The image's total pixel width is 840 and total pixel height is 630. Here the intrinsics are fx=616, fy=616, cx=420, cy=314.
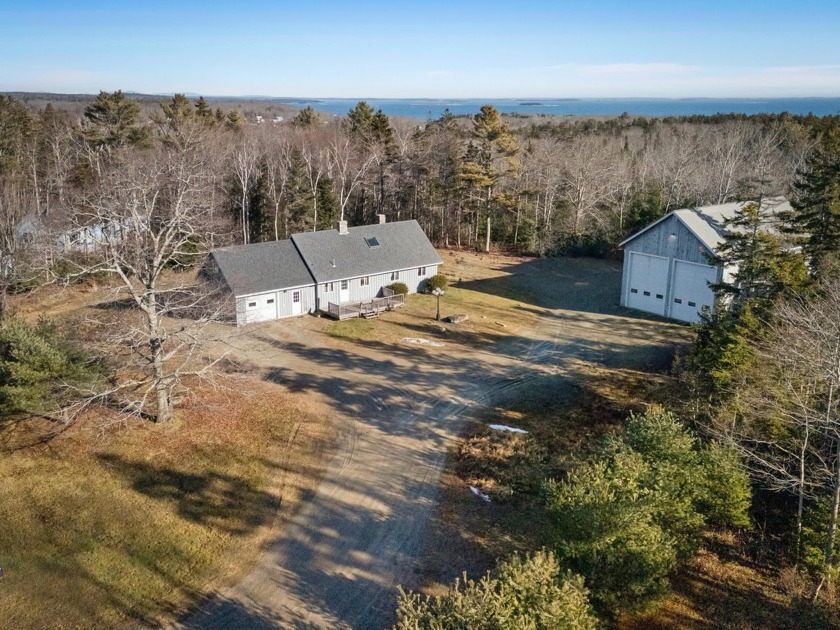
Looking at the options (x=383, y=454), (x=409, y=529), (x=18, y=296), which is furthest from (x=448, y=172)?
(x=409, y=529)

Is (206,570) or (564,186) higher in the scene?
(564,186)

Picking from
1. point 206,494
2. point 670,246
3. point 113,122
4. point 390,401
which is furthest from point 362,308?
point 113,122

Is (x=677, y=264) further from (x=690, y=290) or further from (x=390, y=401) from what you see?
(x=390, y=401)

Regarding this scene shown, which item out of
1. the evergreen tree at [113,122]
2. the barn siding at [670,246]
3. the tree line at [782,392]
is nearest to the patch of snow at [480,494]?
the tree line at [782,392]

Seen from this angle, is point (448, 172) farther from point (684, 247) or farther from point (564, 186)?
point (684, 247)

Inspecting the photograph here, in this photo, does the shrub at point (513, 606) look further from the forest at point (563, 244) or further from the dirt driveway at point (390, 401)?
the dirt driveway at point (390, 401)

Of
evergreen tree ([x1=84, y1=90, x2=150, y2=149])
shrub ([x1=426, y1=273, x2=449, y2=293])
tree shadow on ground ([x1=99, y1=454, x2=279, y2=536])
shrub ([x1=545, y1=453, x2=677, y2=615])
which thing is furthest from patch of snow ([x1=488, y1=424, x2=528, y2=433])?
evergreen tree ([x1=84, y1=90, x2=150, y2=149])

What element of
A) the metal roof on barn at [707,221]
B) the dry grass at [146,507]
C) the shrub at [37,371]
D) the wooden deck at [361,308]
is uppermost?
the metal roof on barn at [707,221]
